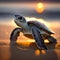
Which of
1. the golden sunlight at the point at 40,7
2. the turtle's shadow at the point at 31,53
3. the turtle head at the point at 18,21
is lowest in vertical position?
the turtle's shadow at the point at 31,53

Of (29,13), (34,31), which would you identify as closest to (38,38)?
(34,31)

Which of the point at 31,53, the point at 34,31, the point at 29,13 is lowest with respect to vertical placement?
the point at 31,53

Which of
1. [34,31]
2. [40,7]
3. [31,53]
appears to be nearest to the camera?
[40,7]

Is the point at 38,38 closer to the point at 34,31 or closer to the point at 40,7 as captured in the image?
the point at 34,31

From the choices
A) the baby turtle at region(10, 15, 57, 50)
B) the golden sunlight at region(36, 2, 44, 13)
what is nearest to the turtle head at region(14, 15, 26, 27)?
the baby turtle at region(10, 15, 57, 50)

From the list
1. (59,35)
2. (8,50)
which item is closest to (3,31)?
(8,50)

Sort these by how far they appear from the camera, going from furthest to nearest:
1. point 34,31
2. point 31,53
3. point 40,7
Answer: point 34,31
point 31,53
point 40,7

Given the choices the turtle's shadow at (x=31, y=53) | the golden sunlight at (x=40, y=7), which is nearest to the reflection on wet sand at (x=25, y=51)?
the turtle's shadow at (x=31, y=53)

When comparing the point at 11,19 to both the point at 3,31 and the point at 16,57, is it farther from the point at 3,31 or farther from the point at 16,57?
the point at 16,57

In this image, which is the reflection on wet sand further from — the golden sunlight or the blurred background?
the golden sunlight

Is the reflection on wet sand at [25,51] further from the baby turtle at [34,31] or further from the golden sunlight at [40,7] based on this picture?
the golden sunlight at [40,7]
